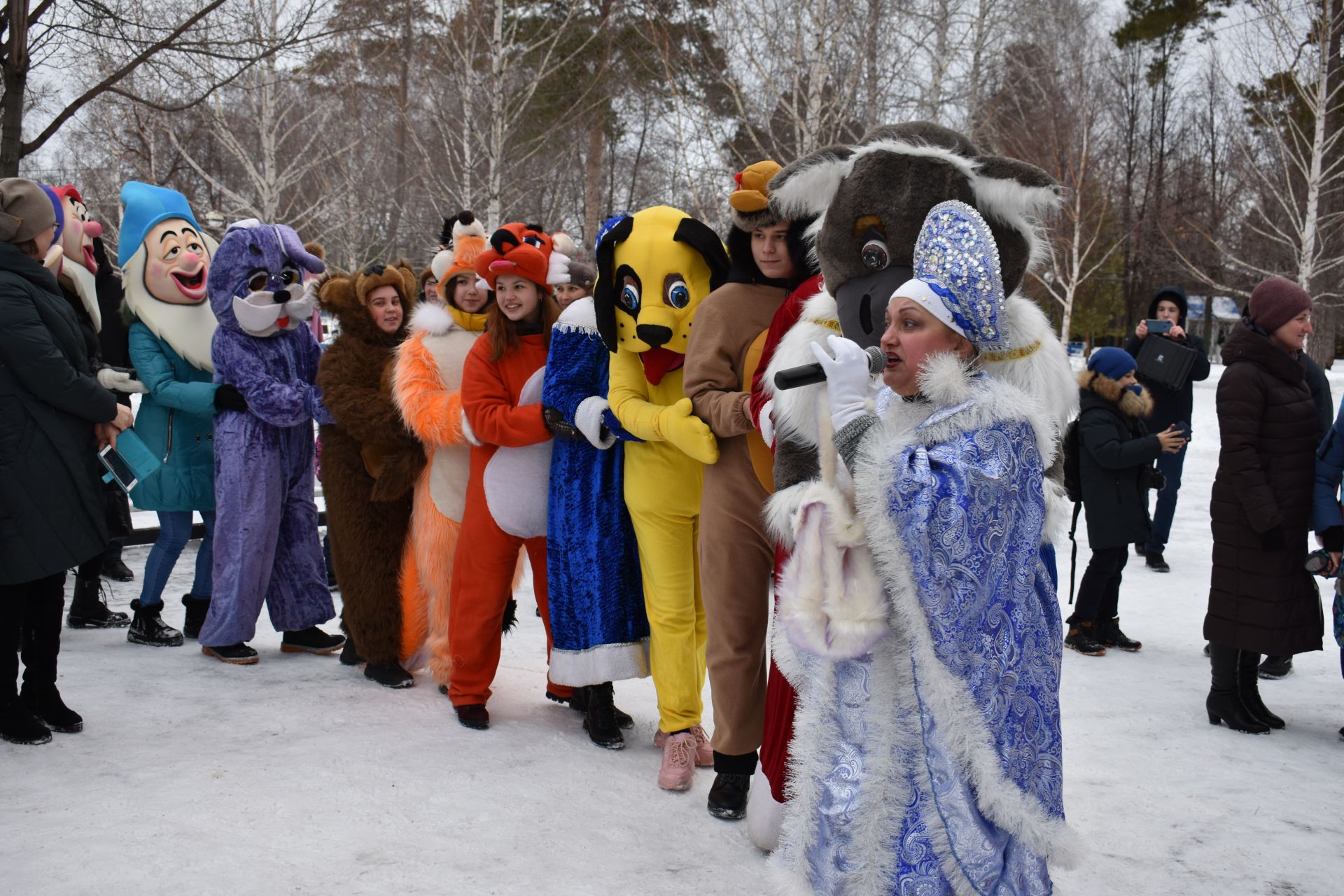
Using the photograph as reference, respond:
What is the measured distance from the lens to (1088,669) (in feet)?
16.3

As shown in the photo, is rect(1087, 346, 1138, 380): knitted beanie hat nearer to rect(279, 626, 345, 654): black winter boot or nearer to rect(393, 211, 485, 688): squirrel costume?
rect(393, 211, 485, 688): squirrel costume

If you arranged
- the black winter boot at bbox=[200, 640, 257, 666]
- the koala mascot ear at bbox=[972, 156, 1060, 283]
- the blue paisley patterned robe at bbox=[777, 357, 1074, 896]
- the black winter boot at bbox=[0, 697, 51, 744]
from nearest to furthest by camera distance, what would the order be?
the blue paisley patterned robe at bbox=[777, 357, 1074, 896]
the koala mascot ear at bbox=[972, 156, 1060, 283]
the black winter boot at bbox=[0, 697, 51, 744]
the black winter boot at bbox=[200, 640, 257, 666]

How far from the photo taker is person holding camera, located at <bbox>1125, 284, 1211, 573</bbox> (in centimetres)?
665

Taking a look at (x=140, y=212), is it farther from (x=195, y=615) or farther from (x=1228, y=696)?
(x=1228, y=696)

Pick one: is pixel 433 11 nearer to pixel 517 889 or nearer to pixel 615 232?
pixel 615 232

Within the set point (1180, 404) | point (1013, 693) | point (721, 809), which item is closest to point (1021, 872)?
point (1013, 693)

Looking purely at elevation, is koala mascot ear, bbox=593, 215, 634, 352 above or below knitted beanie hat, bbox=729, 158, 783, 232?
below

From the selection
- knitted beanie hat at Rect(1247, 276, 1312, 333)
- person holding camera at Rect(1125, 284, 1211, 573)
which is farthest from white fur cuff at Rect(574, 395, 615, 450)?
person holding camera at Rect(1125, 284, 1211, 573)

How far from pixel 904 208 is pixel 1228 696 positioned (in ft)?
9.19

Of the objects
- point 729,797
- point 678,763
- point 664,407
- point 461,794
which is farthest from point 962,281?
point 461,794

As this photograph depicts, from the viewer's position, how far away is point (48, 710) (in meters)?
3.72

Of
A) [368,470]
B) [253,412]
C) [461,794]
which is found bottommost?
[461,794]

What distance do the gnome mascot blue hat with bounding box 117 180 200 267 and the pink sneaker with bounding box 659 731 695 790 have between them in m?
3.36

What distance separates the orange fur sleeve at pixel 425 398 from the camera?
13.6ft
